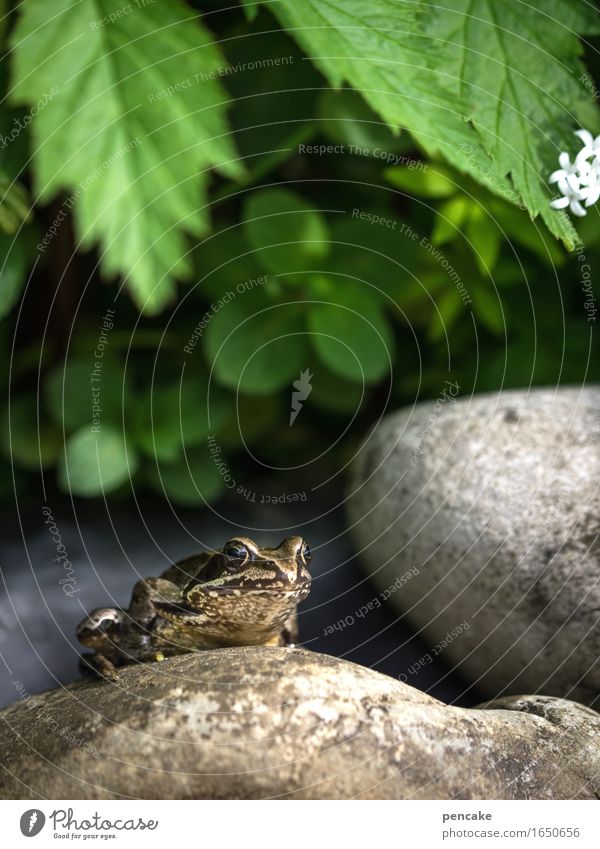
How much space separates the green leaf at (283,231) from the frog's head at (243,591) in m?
0.55

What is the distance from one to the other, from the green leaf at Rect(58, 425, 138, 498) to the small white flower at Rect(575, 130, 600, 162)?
30.8 inches

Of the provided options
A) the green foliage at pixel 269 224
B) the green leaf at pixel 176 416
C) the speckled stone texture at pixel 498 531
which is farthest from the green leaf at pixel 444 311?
the green leaf at pixel 176 416

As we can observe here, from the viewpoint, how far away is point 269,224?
4.47 ft

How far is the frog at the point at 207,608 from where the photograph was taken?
959mm

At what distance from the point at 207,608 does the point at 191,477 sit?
1.56 ft

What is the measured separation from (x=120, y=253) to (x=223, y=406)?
566 millimetres

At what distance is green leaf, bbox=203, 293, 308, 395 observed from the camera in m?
1.39

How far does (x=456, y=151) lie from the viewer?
98 cm

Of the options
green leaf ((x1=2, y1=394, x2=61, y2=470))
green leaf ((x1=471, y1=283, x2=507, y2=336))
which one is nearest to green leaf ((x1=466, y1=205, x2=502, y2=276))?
green leaf ((x1=471, y1=283, x2=507, y2=336))

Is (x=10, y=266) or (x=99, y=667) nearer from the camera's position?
(x=99, y=667)

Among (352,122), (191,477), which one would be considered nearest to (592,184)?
(352,122)

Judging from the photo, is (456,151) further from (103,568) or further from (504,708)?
(103,568)

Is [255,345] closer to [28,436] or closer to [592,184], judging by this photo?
[28,436]
